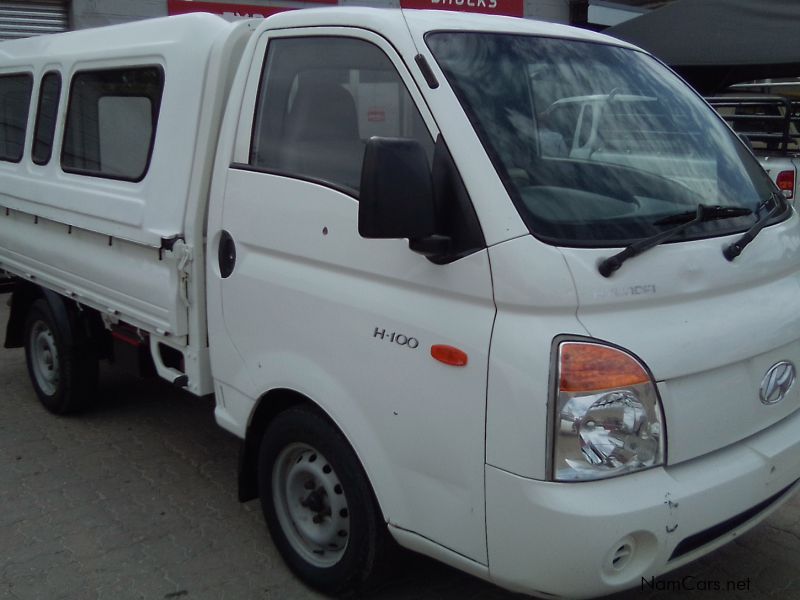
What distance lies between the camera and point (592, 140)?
2939mm

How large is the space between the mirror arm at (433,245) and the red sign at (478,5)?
1001 cm

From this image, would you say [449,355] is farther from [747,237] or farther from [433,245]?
[747,237]

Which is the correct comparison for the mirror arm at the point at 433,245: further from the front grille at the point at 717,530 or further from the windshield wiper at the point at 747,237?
the front grille at the point at 717,530

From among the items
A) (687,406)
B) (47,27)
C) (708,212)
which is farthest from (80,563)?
(47,27)

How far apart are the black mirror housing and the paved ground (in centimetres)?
129

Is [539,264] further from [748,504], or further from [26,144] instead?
[26,144]

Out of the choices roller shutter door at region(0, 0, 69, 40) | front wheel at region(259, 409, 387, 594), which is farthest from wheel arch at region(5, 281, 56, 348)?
roller shutter door at region(0, 0, 69, 40)

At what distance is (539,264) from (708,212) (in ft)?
2.45

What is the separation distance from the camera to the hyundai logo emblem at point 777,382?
274cm

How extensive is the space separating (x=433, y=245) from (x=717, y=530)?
1.26 m

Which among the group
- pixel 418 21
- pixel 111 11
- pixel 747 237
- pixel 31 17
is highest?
pixel 111 11

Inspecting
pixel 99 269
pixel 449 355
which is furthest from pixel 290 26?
pixel 99 269

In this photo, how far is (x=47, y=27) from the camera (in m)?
9.70

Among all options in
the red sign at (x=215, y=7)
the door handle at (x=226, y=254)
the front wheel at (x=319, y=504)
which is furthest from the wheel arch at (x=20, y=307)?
the red sign at (x=215, y=7)
